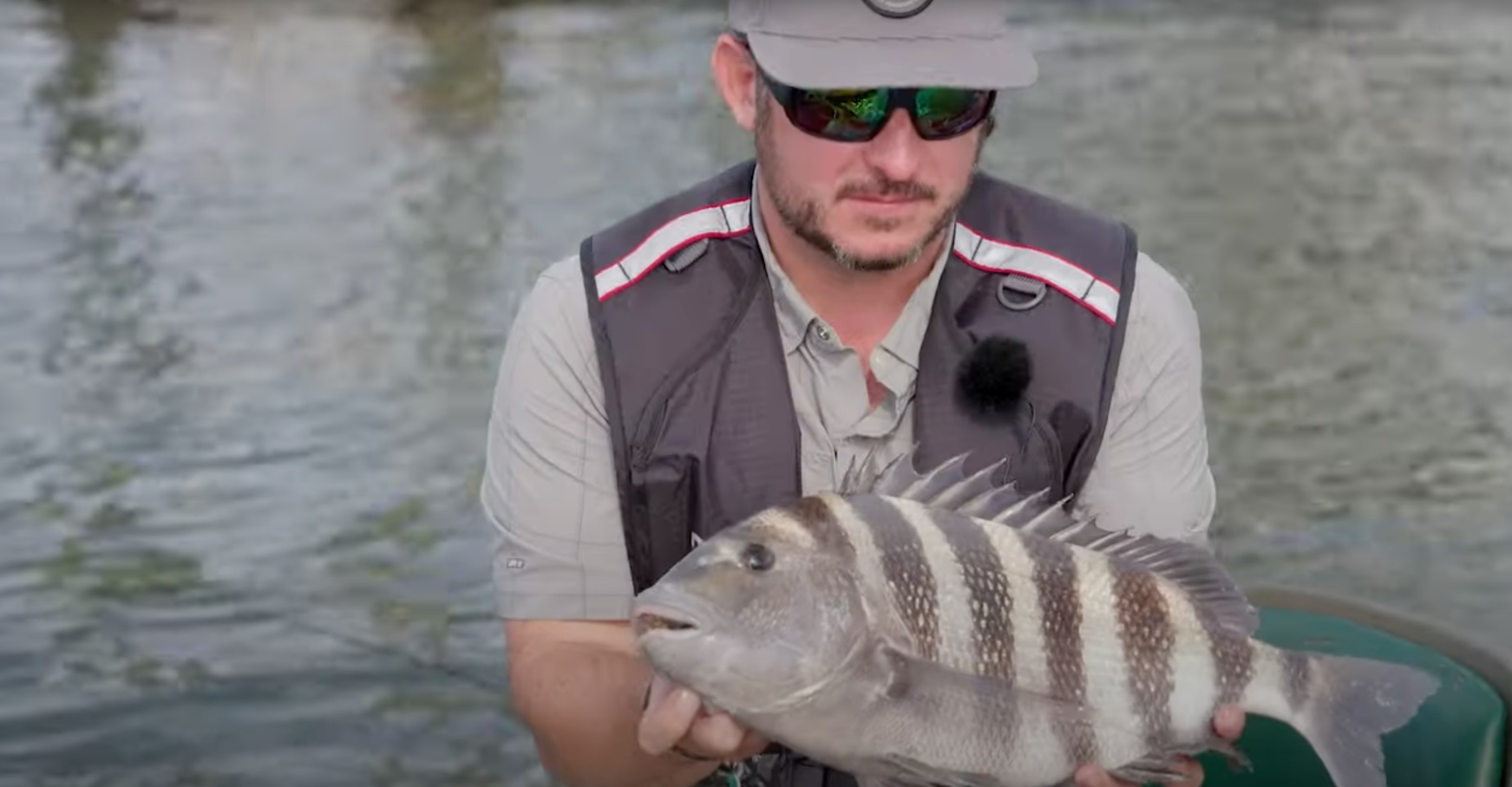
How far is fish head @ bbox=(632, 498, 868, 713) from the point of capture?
2750mm

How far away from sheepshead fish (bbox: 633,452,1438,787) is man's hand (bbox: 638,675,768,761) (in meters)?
0.04

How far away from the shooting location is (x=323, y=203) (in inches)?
492

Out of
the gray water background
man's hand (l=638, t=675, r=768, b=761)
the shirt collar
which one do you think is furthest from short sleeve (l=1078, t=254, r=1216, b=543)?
the gray water background

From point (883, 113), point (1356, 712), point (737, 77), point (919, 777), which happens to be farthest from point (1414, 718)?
point (737, 77)

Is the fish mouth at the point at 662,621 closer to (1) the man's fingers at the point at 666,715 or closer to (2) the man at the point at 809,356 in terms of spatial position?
(1) the man's fingers at the point at 666,715

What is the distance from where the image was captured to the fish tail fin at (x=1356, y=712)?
10.1 feet

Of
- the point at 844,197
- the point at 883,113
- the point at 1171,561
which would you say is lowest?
the point at 1171,561

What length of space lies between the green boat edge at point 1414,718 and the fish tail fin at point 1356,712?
2.03ft

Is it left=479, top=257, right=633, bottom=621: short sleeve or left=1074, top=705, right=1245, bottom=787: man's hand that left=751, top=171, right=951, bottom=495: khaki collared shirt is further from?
left=1074, top=705, right=1245, bottom=787: man's hand

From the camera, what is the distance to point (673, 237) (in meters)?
3.80

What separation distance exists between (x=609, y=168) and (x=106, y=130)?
14.4 feet

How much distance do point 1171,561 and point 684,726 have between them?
0.86 m

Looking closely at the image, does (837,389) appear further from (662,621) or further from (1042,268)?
(662,621)

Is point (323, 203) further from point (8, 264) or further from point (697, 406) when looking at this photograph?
point (697, 406)
